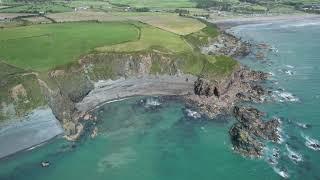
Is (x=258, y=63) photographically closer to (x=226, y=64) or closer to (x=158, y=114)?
(x=226, y=64)

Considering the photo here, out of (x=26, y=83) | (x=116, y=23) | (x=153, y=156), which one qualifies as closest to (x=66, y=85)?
(x=26, y=83)

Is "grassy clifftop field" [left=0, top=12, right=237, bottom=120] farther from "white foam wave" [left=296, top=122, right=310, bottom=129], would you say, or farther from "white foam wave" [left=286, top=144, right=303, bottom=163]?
"white foam wave" [left=286, top=144, right=303, bottom=163]

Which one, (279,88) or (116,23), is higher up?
(116,23)

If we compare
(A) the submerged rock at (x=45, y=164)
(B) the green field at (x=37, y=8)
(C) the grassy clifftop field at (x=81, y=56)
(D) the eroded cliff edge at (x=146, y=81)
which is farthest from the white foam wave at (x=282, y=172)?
(B) the green field at (x=37, y=8)

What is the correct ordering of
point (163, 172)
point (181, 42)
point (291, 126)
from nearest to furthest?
point (163, 172) < point (291, 126) < point (181, 42)

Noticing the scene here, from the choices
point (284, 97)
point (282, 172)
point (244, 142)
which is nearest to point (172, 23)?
point (284, 97)

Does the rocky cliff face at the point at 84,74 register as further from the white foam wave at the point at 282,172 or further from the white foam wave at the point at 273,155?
the white foam wave at the point at 282,172
